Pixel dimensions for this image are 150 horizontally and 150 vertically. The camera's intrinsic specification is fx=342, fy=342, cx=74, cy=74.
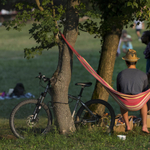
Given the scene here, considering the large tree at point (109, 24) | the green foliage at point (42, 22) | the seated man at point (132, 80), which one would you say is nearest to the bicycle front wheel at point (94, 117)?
the large tree at point (109, 24)

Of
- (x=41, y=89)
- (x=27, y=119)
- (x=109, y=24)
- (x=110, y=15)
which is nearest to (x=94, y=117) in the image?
(x=27, y=119)

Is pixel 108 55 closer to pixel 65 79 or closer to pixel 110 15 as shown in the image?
pixel 110 15

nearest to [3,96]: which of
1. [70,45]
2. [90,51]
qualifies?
[70,45]

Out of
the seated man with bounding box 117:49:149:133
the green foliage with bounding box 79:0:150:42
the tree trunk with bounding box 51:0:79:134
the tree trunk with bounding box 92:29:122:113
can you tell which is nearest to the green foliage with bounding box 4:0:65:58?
the tree trunk with bounding box 51:0:79:134

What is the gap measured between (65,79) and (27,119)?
97cm

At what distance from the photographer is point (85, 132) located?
6.09 m

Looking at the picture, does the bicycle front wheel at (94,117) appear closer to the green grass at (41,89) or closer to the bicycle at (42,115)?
the bicycle at (42,115)

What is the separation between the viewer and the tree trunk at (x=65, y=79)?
20.0 feet

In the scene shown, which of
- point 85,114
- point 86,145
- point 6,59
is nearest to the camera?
point 86,145

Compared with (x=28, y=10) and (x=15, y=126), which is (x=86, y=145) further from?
(x=28, y=10)

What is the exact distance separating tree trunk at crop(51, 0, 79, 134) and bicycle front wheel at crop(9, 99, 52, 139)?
22 centimetres

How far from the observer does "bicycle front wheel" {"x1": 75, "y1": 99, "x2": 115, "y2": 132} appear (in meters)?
6.19

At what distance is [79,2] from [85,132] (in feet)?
7.63

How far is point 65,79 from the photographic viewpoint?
6129 millimetres
